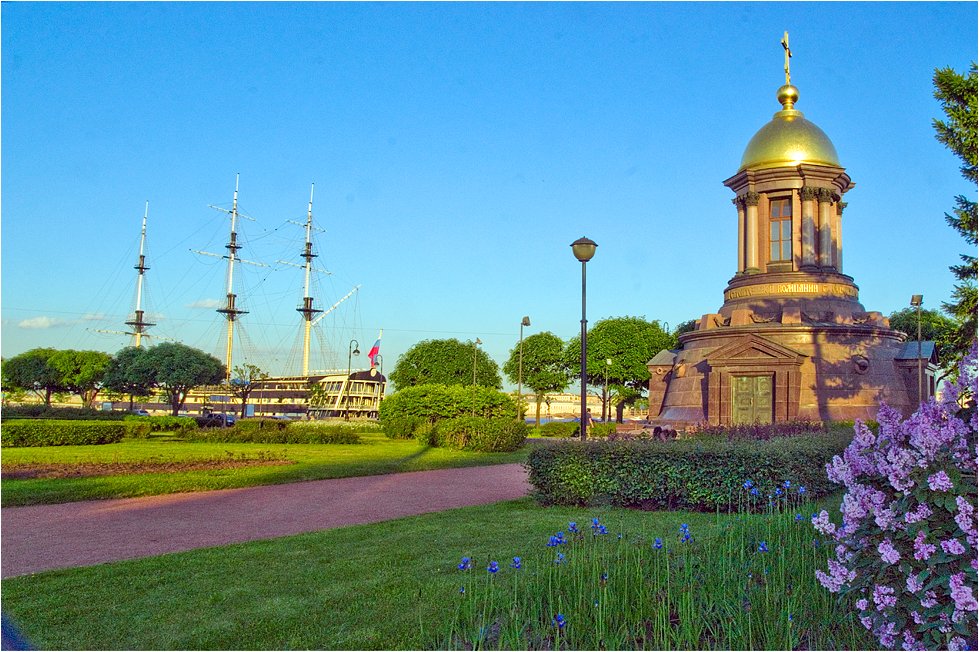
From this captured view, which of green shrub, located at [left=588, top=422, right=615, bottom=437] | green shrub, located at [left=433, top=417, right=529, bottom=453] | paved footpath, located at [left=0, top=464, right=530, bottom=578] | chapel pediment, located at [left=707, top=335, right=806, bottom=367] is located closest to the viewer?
paved footpath, located at [left=0, top=464, right=530, bottom=578]

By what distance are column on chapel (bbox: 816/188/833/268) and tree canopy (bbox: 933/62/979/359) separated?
1386 cm

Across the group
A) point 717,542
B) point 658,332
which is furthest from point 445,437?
point 658,332

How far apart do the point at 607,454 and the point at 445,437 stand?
17.2 metres

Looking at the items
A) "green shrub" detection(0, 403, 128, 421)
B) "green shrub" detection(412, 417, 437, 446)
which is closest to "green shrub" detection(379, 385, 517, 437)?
"green shrub" detection(412, 417, 437, 446)

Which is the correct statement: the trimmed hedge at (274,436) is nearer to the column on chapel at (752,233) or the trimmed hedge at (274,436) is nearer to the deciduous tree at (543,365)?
the column on chapel at (752,233)

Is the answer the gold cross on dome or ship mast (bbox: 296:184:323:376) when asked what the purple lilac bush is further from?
ship mast (bbox: 296:184:323:376)

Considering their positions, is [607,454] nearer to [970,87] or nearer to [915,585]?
[915,585]

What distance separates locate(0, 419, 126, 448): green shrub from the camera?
28.5 m

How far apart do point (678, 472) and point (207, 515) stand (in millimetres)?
7570

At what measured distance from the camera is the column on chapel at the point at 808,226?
32188 millimetres

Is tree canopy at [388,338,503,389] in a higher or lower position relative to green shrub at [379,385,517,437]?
higher

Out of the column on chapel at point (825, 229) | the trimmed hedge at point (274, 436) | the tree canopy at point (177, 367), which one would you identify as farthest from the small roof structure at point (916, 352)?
the tree canopy at point (177, 367)

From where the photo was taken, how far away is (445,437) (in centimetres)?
2961

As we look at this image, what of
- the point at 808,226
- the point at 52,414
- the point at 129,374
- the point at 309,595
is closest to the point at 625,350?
the point at 808,226
